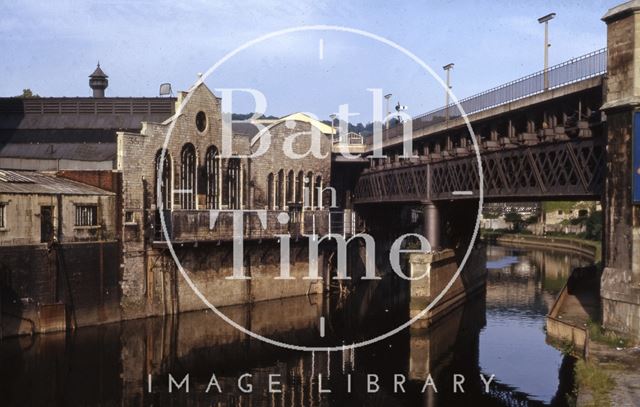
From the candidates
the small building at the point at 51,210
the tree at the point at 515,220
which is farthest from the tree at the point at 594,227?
the small building at the point at 51,210

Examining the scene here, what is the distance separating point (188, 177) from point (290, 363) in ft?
53.8

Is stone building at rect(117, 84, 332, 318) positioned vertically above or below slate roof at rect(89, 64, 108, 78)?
below

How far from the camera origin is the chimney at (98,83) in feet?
180

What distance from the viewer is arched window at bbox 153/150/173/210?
41.4 m

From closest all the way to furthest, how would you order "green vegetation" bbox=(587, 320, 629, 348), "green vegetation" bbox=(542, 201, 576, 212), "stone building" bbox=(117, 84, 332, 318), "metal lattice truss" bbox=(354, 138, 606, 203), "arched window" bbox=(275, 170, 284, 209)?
"green vegetation" bbox=(587, 320, 629, 348) → "metal lattice truss" bbox=(354, 138, 606, 203) → "stone building" bbox=(117, 84, 332, 318) → "arched window" bbox=(275, 170, 284, 209) → "green vegetation" bbox=(542, 201, 576, 212)

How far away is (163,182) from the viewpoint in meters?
42.4

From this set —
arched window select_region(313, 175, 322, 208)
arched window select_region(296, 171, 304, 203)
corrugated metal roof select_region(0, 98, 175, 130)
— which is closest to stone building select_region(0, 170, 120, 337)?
corrugated metal roof select_region(0, 98, 175, 130)

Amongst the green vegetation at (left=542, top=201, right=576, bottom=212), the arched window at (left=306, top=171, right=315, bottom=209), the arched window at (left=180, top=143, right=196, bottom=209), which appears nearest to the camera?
the arched window at (left=180, top=143, right=196, bottom=209)

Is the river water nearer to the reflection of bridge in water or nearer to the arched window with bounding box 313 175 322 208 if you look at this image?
the reflection of bridge in water

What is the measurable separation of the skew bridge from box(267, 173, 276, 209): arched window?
8.21m

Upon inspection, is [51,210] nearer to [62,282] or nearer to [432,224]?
[62,282]

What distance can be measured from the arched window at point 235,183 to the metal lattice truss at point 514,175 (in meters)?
10.7

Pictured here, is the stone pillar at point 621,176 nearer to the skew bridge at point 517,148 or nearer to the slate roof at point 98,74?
the skew bridge at point 517,148

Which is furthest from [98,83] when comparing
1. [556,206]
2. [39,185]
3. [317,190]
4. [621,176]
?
[556,206]
